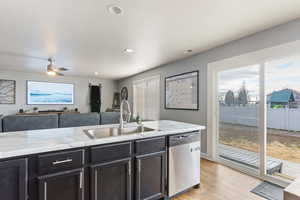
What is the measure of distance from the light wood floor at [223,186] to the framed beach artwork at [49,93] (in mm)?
6042

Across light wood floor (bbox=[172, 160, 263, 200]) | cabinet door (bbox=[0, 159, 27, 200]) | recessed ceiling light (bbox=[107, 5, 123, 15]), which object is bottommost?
light wood floor (bbox=[172, 160, 263, 200])

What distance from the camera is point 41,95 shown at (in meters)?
6.12

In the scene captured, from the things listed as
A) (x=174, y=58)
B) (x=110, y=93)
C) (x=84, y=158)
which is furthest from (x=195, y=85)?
(x=110, y=93)

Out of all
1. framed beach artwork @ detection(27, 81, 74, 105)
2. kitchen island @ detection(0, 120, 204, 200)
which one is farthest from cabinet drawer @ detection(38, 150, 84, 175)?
framed beach artwork @ detection(27, 81, 74, 105)

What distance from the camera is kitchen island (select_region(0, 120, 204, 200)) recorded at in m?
1.15

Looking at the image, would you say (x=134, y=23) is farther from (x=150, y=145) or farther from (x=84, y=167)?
(x=84, y=167)

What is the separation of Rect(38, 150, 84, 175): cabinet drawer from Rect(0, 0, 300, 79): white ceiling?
1572 mm

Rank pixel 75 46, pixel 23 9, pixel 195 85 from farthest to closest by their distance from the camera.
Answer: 1. pixel 195 85
2. pixel 75 46
3. pixel 23 9

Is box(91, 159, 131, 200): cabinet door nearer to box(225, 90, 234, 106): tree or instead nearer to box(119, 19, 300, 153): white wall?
box(119, 19, 300, 153): white wall

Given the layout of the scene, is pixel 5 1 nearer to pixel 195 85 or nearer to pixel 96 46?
pixel 96 46

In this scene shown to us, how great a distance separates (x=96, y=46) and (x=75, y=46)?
0.41 meters

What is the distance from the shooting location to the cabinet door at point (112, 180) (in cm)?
143

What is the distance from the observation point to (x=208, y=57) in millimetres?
3279

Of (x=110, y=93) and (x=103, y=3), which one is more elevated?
(x=103, y=3)
